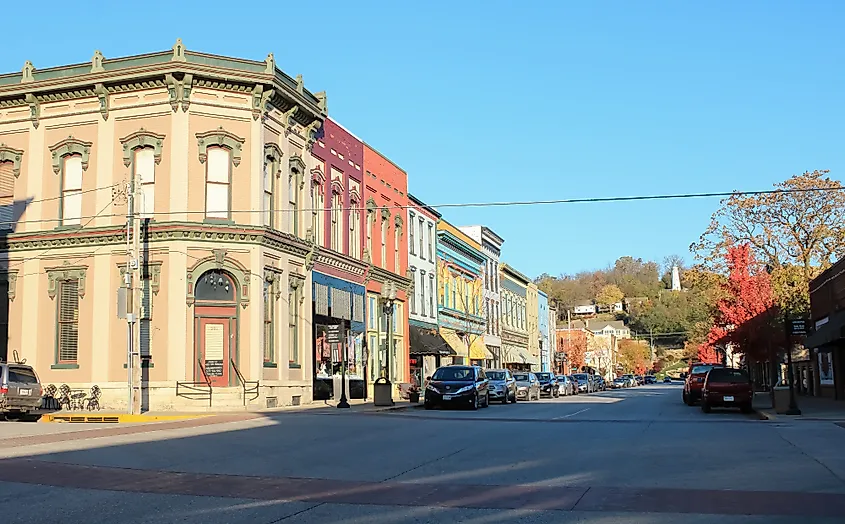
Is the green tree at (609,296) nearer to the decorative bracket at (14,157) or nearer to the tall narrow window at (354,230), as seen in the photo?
the tall narrow window at (354,230)

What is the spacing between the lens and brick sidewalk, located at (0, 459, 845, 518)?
397 inches

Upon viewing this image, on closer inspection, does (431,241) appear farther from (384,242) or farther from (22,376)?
(22,376)

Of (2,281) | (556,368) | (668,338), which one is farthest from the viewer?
(668,338)

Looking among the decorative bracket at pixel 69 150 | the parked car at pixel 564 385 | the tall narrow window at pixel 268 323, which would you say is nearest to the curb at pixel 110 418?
the tall narrow window at pixel 268 323

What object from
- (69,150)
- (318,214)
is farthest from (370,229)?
(69,150)

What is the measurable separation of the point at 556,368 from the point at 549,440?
89903 millimetres

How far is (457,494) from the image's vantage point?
11.1 m

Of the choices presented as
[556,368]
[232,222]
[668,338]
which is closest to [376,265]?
[232,222]

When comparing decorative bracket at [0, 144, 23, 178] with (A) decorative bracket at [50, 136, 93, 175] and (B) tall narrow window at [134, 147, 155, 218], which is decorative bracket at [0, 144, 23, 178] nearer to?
(A) decorative bracket at [50, 136, 93, 175]

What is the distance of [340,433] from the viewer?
20844mm

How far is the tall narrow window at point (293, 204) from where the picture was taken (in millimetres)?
36469

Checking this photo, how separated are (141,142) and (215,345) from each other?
26.0 ft

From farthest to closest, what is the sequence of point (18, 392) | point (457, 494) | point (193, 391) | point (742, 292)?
point (742, 292)
point (193, 391)
point (18, 392)
point (457, 494)

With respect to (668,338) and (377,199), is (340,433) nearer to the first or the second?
(377,199)
